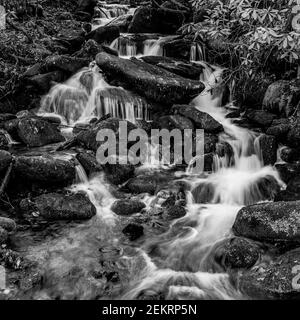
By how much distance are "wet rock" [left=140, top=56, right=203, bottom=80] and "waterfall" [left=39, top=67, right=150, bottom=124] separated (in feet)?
5.24

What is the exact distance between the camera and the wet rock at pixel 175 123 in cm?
909

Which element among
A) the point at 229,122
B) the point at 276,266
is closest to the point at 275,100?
the point at 229,122

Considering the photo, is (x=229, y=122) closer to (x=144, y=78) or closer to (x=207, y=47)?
(x=144, y=78)

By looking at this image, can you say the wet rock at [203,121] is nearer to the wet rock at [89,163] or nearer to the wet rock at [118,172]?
the wet rock at [118,172]

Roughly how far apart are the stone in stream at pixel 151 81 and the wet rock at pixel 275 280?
19.1 ft

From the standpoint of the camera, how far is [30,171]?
23.1 feet

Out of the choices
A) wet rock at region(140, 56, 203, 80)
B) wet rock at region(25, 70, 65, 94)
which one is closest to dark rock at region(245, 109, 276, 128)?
wet rock at region(140, 56, 203, 80)

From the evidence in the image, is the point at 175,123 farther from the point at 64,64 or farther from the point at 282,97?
the point at 64,64

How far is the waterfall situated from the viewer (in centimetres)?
1009

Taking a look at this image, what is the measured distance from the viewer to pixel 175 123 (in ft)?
30.1

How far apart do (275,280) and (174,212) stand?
251 centimetres
